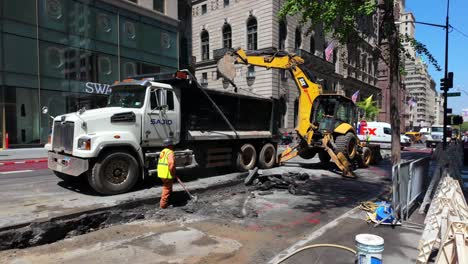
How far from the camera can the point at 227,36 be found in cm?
4131

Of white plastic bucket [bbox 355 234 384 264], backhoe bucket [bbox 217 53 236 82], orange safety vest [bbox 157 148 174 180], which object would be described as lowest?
white plastic bucket [bbox 355 234 384 264]

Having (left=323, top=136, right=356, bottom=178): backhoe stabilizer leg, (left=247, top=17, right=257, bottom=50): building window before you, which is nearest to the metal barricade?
(left=323, top=136, right=356, bottom=178): backhoe stabilizer leg

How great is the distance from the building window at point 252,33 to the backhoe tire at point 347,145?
26.7 m

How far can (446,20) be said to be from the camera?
19.2 metres

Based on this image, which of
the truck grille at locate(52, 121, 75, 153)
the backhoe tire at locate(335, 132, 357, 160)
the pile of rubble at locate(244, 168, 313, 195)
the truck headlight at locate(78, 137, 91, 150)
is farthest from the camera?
the backhoe tire at locate(335, 132, 357, 160)

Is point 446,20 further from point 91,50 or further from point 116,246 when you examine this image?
point 91,50

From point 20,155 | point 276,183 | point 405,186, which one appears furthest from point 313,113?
point 20,155

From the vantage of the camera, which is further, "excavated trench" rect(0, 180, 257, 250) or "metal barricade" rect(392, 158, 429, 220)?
"metal barricade" rect(392, 158, 429, 220)

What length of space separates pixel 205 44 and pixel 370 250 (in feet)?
141

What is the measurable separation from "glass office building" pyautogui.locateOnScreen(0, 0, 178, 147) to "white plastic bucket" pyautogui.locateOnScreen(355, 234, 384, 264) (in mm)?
21859

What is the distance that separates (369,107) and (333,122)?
35958 millimetres

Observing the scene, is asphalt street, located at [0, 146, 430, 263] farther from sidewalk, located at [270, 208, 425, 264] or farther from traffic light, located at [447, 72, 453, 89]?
traffic light, located at [447, 72, 453, 89]

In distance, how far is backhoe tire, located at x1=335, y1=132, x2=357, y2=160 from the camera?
12617 millimetres

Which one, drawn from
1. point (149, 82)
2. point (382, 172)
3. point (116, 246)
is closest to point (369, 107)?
point (382, 172)
